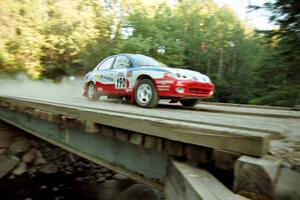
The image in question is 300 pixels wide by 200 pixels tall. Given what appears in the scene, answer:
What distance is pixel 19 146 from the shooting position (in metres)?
10.2

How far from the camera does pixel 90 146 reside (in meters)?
4.52

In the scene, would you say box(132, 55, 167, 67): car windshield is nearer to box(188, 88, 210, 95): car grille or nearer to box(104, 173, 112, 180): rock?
box(188, 88, 210, 95): car grille

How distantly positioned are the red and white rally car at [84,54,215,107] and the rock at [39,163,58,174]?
402 centimetres

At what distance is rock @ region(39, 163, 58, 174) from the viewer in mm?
8961

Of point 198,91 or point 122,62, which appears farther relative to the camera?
point 122,62

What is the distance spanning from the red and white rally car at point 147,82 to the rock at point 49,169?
4020 mm

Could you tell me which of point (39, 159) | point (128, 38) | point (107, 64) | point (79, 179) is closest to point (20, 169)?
point (39, 159)

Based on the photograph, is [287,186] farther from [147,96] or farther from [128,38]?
[128,38]

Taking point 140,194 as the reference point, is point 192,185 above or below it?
above

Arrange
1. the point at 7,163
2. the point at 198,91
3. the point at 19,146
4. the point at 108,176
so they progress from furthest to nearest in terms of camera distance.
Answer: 1. the point at 19,146
2. the point at 7,163
3. the point at 108,176
4. the point at 198,91

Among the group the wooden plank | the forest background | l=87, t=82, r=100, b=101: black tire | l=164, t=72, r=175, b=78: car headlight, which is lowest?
the wooden plank

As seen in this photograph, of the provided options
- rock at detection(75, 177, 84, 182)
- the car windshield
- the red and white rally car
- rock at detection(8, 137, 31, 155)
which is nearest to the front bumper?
the red and white rally car

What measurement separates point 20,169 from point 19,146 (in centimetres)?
178

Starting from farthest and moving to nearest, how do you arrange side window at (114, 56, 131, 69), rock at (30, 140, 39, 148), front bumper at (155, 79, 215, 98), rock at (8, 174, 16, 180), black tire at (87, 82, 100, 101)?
1. rock at (30, 140, 39, 148)
2. rock at (8, 174, 16, 180)
3. black tire at (87, 82, 100, 101)
4. side window at (114, 56, 131, 69)
5. front bumper at (155, 79, 215, 98)
